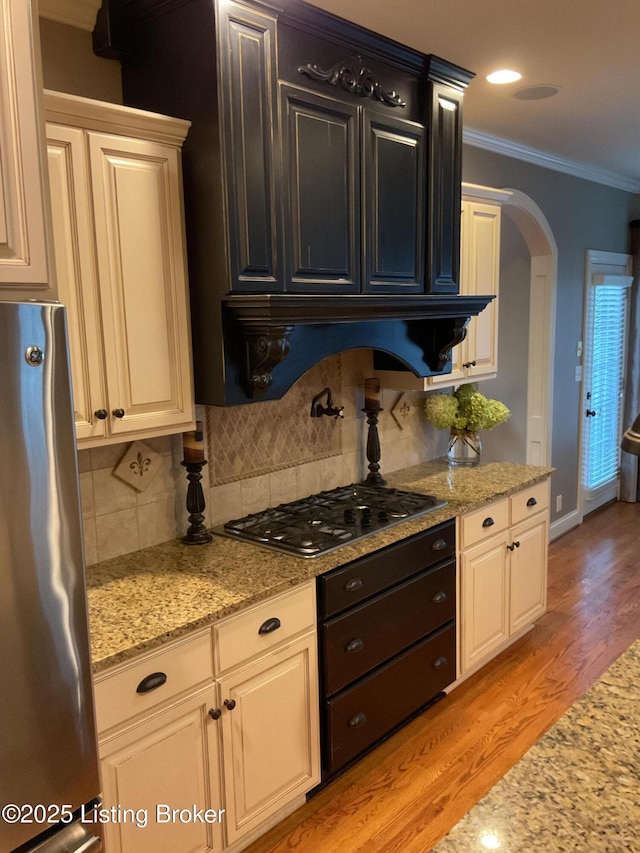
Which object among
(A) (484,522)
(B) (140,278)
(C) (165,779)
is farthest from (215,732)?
(A) (484,522)

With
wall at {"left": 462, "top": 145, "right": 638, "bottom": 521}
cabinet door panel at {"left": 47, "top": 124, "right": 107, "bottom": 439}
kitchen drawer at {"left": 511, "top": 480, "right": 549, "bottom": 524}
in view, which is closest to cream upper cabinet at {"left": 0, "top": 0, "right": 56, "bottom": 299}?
cabinet door panel at {"left": 47, "top": 124, "right": 107, "bottom": 439}

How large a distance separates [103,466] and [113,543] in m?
0.27

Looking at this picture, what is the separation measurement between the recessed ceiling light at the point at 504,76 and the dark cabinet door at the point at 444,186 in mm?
174

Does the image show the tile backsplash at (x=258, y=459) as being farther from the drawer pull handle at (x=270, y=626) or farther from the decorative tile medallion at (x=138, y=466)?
the drawer pull handle at (x=270, y=626)

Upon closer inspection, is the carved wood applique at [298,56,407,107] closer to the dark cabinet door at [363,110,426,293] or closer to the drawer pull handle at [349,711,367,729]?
the dark cabinet door at [363,110,426,293]

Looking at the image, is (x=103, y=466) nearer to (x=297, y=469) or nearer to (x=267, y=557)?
(x=267, y=557)

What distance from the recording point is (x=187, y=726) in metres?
1.94

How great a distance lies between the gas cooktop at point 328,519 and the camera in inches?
96.8

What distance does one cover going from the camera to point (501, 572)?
327 centimetres

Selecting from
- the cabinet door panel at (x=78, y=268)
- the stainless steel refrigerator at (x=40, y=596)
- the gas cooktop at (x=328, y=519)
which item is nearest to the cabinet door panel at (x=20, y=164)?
the stainless steel refrigerator at (x=40, y=596)

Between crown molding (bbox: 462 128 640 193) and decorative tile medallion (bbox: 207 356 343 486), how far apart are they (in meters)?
1.65

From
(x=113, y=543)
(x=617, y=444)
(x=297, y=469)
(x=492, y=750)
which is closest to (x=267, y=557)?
(x=113, y=543)

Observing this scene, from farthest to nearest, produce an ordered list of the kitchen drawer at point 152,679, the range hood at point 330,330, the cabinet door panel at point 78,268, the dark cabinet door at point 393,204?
1. the dark cabinet door at point 393,204
2. the range hood at point 330,330
3. the cabinet door panel at point 78,268
4. the kitchen drawer at point 152,679

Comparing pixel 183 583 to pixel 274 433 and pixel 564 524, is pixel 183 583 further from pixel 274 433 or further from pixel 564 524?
pixel 564 524
